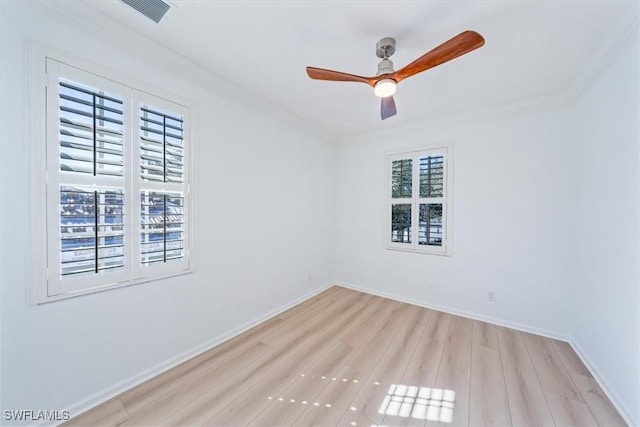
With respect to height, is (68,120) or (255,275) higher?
(68,120)

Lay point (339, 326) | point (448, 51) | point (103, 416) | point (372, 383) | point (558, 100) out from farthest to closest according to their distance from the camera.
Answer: point (339, 326) → point (558, 100) → point (372, 383) → point (103, 416) → point (448, 51)

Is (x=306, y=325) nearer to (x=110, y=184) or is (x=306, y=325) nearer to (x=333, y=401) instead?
(x=333, y=401)

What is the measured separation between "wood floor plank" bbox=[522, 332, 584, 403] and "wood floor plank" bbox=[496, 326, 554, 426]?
5cm

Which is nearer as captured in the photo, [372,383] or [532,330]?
[372,383]

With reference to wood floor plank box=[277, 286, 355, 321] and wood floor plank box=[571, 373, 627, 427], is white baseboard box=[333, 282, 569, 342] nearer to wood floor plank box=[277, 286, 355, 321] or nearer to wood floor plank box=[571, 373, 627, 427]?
wood floor plank box=[277, 286, 355, 321]

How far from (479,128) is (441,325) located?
246cm

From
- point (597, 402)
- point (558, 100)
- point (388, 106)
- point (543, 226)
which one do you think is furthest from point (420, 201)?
point (597, 402)

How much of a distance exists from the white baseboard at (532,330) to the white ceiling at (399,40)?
8.23 ft

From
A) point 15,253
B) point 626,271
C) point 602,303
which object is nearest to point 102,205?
point 15,253

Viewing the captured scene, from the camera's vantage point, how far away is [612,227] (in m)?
1.85

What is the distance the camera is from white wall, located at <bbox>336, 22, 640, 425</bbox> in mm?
1701

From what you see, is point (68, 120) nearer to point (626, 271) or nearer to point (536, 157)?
point (626, 271)

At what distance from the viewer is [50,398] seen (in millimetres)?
1495

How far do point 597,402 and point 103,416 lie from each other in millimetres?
3381
